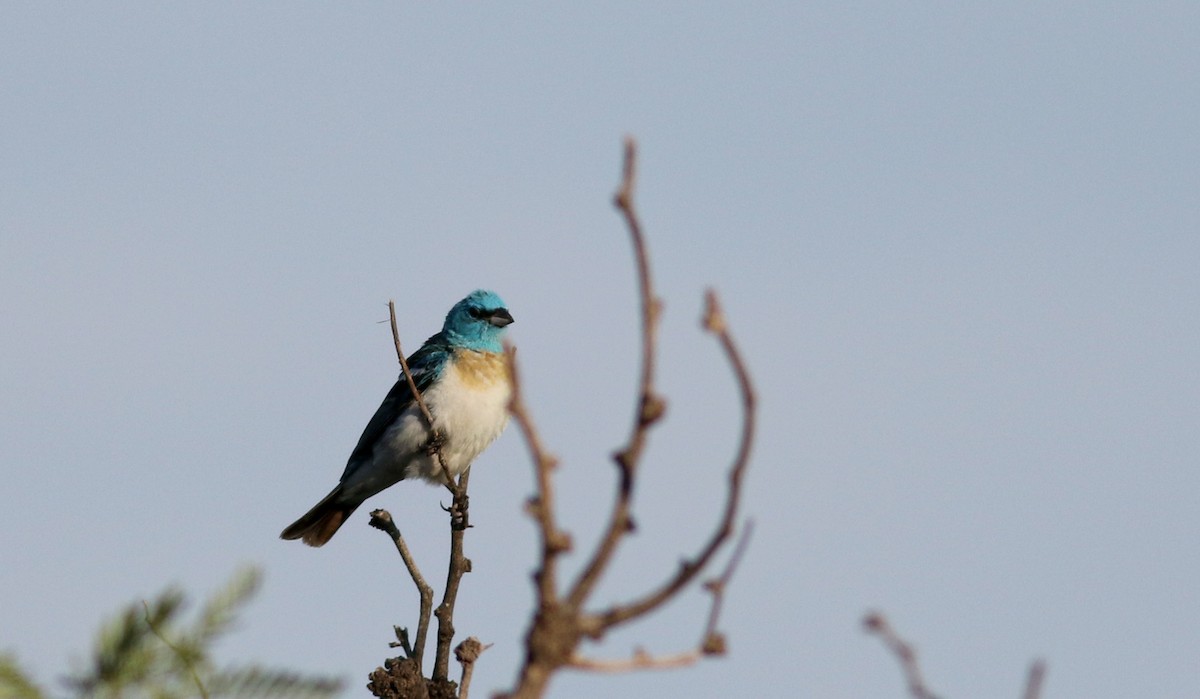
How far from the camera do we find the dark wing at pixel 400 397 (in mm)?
12539

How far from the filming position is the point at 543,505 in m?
1.59

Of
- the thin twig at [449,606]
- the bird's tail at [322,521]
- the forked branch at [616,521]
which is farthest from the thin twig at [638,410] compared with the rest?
the bird's tail at [322,521]

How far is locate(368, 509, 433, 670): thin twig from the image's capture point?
5.51 metres

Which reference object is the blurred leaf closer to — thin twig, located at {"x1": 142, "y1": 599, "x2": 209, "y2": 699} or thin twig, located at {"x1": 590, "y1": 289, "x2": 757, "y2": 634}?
thin twig, located at {"x1": 142, "y1": 599, "x2": 209, "y2": 699}

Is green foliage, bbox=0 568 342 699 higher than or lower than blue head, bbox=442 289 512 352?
lower

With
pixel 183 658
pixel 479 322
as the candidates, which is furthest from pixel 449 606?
pixel 479 322

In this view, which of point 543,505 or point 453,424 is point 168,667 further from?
point 453,424

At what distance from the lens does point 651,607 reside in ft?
5.35

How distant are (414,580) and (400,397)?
6960 millimetres

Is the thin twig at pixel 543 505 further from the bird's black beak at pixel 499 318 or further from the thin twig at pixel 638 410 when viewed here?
the bird's black beak at pixel 499 318

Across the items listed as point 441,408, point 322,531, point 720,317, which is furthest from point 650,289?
point 322,531

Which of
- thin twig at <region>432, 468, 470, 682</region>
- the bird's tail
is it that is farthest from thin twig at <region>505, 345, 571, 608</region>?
the bird's tail

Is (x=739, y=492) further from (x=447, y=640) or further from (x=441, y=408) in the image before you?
(x=441, y=408)

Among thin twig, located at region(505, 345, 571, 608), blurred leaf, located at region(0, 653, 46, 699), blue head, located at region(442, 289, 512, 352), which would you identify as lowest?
blurred leaf, located at region(0, 653, 46, 699)
